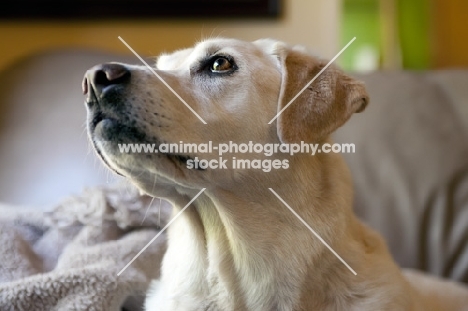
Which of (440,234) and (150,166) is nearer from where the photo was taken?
(150,166)

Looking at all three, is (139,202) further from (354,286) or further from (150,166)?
(354,286)

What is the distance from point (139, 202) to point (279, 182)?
40 centimetres

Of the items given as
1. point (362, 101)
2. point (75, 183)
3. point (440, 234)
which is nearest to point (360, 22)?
point (440, 234)

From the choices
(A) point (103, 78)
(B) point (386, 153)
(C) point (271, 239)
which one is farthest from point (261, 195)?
(B) point (386, 153)

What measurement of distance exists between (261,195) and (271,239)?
8cm

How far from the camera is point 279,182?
103cm

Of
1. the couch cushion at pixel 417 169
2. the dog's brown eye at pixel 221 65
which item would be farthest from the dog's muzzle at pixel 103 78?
the couch cushion at pixel 417 169

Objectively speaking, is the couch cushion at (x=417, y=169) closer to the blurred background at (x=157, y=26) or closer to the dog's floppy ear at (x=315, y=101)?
the blurred background at (x=157, y=26)

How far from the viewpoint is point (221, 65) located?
1.04 metres

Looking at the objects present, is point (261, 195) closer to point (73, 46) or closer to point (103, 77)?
point (103, 77)

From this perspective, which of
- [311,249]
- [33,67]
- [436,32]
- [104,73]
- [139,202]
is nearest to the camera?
[104,73]

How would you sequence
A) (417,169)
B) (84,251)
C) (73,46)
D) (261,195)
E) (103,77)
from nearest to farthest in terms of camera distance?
1. (103,77)
2. (261,195)
3. (84,251)
4. (417,169)
5. (73,46)

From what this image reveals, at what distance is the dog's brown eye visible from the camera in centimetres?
104

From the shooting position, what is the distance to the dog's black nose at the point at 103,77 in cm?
90
